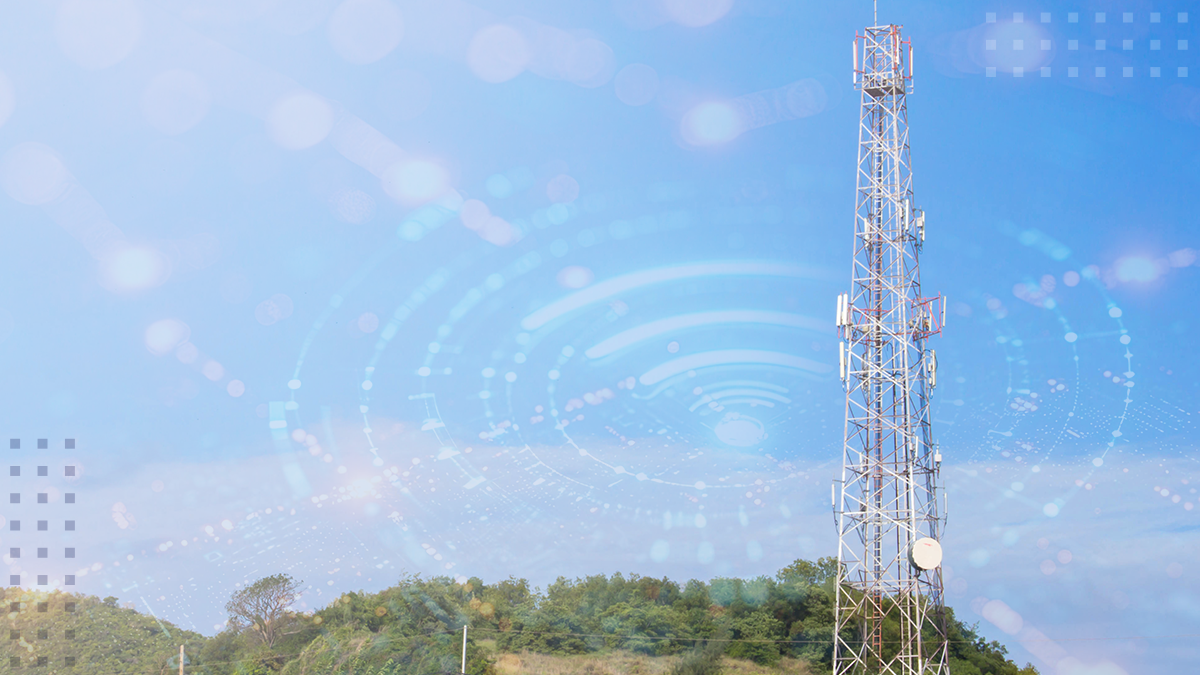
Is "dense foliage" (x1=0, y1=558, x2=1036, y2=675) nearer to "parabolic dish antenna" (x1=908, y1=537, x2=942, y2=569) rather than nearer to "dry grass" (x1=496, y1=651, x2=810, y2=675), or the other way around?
"dry grass" (x1=496, y1=651, x2=810, y2=675)

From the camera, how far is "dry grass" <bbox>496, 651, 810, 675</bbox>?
78.2 ft

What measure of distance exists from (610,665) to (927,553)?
11.5 metres

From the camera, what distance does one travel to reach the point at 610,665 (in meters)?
Answer: 25.4

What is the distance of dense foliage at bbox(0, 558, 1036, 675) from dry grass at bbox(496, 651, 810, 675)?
290mm

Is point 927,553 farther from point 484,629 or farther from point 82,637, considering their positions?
point 82,637

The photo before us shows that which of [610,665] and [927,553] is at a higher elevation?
[927,553]

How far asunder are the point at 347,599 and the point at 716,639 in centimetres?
1320

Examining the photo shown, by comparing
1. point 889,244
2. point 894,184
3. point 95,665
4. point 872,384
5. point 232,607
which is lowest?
point 95,665

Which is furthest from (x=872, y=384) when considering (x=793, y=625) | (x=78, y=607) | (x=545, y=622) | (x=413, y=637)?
(x=78, y=607)

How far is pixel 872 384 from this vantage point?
18.9 m

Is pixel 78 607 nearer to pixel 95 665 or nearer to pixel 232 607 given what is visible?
pixel 95 665

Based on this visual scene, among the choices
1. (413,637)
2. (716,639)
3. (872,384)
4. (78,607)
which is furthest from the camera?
(78,607)

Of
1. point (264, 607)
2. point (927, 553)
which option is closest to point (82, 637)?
point (264, 607)

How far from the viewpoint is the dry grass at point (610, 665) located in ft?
78.2
